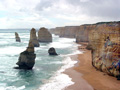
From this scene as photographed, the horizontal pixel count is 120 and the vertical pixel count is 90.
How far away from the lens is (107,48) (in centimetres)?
2230

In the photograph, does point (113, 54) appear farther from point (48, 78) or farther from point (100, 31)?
point (48, 78)

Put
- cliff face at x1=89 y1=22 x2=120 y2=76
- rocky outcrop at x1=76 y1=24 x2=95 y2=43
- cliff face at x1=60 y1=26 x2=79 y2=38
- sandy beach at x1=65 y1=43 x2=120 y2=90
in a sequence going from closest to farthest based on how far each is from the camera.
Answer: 1. sandy beach at x1=65 y1=43 x2=120 y2=90
2. cliff face at x1=89 y1=22 x2=120 y2=76
3. rocky outcrop at x1=76 y1=24 x2=95 y2=43
4. cliff face at x1=60 y1=26 x2=79 y2=38

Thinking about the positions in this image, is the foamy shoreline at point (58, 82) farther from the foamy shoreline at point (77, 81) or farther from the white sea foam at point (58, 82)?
the foamy shoreline at point (77, 81)

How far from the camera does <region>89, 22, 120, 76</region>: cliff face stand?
821 inches

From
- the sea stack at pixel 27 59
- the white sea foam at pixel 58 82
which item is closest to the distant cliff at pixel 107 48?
the white sea foam at pixel 58 82

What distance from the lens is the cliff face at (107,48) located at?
20.8 metres

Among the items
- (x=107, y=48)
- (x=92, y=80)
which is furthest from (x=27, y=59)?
(x=107, y=48)

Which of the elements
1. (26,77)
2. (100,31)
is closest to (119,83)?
(100,31)

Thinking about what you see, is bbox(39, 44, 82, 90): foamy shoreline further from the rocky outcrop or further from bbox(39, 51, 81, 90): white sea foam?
the rocky outcrop

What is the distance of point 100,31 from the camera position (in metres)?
24.5

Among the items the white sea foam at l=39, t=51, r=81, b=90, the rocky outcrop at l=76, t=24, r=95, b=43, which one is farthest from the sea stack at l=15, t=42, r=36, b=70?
the rocky outcrop at l=76, t=24, r=95, b=43

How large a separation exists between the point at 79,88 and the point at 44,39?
57.6 metres

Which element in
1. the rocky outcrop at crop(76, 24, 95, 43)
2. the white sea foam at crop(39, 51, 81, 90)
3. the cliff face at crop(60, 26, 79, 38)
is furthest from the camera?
the cliff face at crop(60, 26, 79, 38)

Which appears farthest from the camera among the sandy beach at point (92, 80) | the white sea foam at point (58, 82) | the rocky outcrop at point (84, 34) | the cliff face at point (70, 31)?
the cliff face at point (70, 31)
